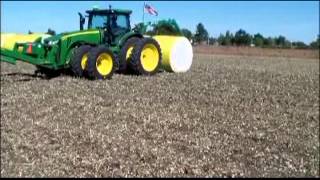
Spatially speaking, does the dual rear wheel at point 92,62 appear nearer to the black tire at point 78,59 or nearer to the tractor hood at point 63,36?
the black tire at point 78,59

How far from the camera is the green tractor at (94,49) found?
48.9 feet

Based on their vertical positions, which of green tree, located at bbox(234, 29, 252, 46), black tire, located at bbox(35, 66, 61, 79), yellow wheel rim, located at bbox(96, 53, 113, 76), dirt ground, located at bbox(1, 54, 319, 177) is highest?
green tree, located at bbox(234, 29, 252, 46)

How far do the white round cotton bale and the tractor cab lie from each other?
2022 mm

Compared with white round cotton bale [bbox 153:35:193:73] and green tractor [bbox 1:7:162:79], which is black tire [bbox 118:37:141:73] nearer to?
green tractor [bbox 1:7:162:79]

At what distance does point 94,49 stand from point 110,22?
1.00m

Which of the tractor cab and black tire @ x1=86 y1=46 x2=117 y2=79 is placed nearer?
black tire @ x1=86 y1=46 x2=117 y2=79

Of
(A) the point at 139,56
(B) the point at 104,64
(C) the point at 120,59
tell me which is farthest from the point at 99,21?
(A) the point at 139,56

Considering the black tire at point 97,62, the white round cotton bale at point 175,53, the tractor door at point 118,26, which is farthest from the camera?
the white round cotton bale at point 175,53

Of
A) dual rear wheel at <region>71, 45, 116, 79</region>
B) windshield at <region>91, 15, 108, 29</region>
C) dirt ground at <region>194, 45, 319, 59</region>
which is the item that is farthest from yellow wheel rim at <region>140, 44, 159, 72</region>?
dirt ground at <region>194, 45, 319, 59</region>

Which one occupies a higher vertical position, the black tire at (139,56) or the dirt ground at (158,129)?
the black tire at (139,56)

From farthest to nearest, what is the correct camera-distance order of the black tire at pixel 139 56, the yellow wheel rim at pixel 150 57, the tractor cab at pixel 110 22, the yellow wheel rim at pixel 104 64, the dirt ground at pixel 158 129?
the yellow wheel rim at pixel 150 57 → the black tire at pixel 139 56 → the yellow wheel rim at pixel 104 64 → the tractor cab at pixel 110 22 → the dirt ground at pixel 158 129

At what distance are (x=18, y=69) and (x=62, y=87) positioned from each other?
588 centimetres

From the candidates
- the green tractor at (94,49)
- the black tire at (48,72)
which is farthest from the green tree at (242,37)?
the black tire at (48,72)

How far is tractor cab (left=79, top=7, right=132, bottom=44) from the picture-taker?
15.2m
